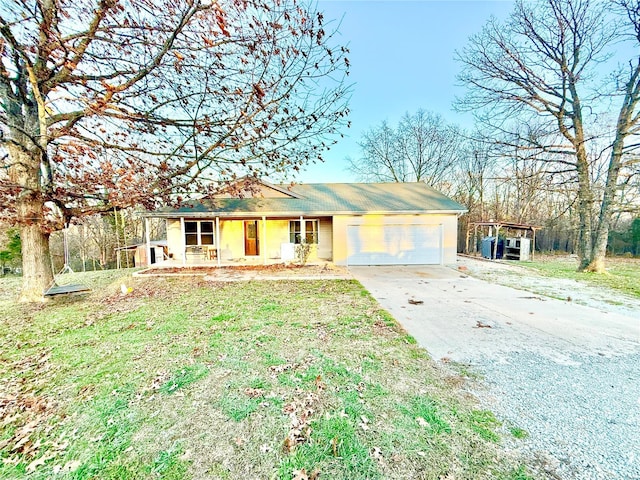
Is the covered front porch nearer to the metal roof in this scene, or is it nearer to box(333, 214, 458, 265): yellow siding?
the metal roof

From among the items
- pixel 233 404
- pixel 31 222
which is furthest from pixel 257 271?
pixel 233 404

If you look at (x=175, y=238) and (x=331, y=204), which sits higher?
(x=331, y=204)

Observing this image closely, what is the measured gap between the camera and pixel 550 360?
374 centimetres

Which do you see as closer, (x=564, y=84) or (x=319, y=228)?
(x=564, y=84)

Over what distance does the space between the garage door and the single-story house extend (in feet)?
0.14

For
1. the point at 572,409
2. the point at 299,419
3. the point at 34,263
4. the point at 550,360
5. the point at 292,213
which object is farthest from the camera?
the point at 292,213

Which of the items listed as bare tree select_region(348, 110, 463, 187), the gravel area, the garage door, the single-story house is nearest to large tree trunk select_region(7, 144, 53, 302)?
the single-story house

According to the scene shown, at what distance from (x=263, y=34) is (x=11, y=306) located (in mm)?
8353

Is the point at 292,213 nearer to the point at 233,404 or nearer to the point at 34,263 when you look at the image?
the point at 34,263

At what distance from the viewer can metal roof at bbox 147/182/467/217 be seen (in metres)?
12.3

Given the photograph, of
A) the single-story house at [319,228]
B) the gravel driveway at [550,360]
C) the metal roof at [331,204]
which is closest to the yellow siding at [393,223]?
the single-story house at [319,228]

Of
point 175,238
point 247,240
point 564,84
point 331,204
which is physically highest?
point 564,84

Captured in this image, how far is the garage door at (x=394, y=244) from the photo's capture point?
1258 centimetres

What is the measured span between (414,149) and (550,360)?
79.8 ft
